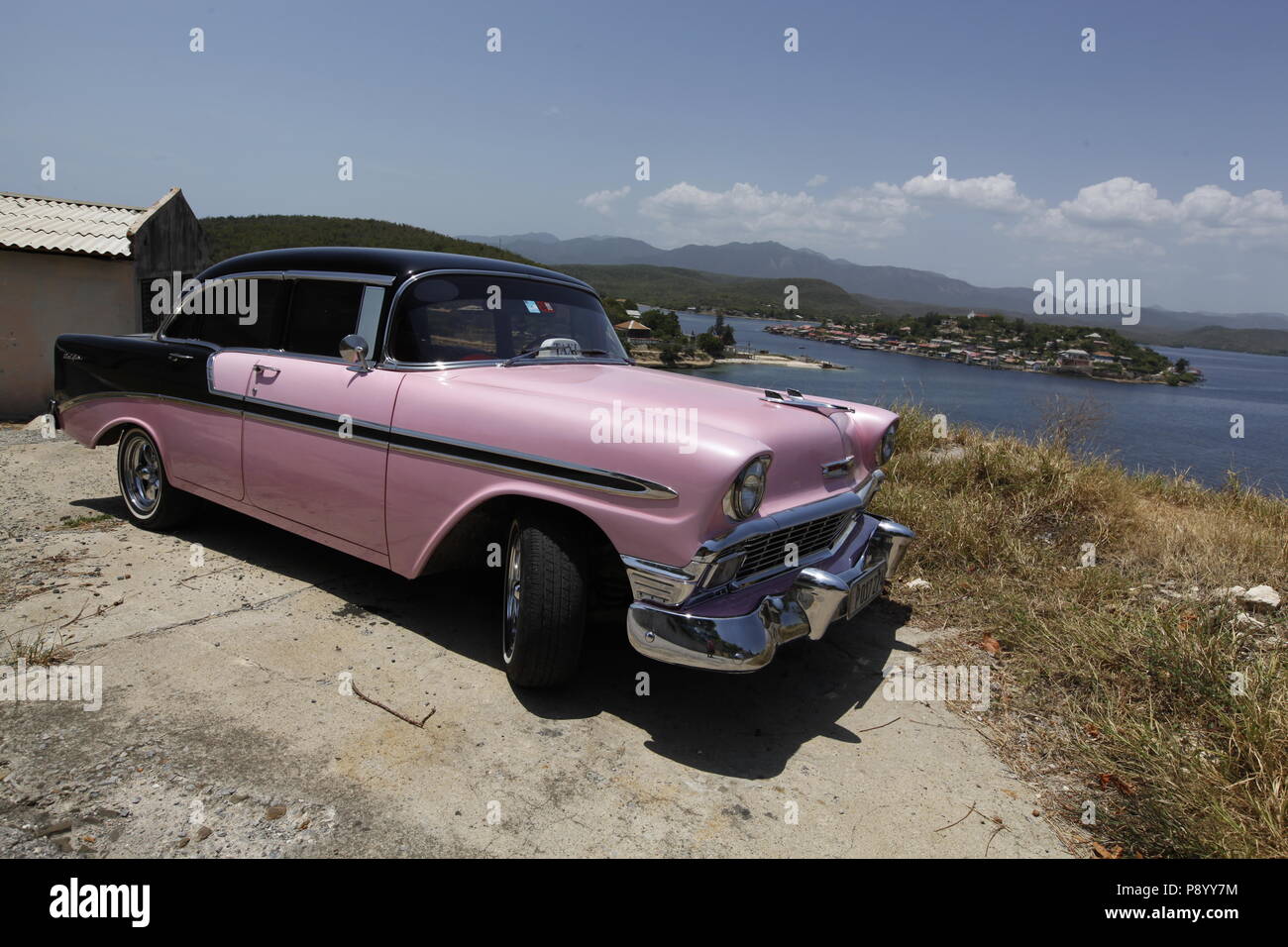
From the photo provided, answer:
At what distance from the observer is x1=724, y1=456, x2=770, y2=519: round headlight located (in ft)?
8.79

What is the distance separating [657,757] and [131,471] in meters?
4.18

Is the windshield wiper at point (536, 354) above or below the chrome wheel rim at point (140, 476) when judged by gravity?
above

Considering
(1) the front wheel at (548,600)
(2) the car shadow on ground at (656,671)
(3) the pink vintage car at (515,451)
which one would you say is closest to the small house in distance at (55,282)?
(3) the pink vintage car at (515,451)

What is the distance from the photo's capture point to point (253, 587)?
4094 millimetres

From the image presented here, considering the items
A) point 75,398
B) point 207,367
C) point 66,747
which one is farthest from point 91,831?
point 75,398

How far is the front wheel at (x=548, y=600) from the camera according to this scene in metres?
2.91

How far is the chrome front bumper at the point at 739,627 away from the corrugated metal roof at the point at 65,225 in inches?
450

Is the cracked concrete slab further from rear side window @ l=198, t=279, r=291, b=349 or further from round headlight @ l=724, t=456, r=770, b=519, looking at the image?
rear side window @ l=198, t=279, r=291, b=349

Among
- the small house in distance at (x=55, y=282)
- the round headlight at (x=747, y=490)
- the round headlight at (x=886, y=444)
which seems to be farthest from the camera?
the small house in distance at (x=55, y=282)

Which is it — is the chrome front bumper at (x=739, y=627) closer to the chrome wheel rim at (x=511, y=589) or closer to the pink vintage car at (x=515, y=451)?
the pink vintage car at (x=515, y=451)

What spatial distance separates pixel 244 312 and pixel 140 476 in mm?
1534
